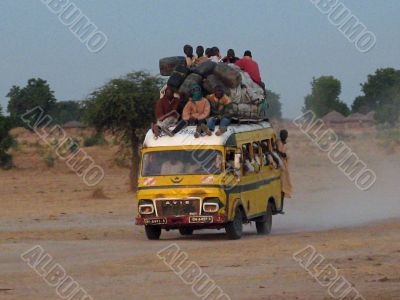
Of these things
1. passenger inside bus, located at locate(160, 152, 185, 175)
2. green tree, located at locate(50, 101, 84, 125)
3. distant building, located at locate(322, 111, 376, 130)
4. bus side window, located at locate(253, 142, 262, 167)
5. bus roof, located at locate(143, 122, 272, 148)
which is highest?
green tree, located at locate(50, 101, 84, 125)

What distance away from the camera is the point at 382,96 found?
11388 cm

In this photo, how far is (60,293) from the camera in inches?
604

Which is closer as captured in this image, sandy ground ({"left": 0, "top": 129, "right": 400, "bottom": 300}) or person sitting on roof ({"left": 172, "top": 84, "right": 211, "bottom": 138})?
sandy ground ({"left": 0, "top": 129, "right": 400, "bottom": 300})

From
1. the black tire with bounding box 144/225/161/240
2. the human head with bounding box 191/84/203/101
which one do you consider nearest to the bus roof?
the human head with bounding box 191/84/203/101

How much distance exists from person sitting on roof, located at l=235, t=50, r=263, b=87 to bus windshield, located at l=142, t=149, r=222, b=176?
13.5ft

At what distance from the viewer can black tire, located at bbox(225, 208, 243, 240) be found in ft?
79.6

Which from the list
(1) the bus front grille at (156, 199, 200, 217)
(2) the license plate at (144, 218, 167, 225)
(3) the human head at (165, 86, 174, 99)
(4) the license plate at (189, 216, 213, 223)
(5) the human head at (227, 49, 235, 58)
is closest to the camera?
(4) the license plate at (189, 216, 213, 223)

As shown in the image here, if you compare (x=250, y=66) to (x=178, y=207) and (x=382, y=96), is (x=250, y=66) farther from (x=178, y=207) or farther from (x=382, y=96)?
(x=382, y=96)

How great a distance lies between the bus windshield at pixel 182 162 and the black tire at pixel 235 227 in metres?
1.19

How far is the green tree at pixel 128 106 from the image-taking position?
41594 millimetres

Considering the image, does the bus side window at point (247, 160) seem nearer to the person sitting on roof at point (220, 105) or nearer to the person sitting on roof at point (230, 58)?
the person sitting on roof at point (220, 105)

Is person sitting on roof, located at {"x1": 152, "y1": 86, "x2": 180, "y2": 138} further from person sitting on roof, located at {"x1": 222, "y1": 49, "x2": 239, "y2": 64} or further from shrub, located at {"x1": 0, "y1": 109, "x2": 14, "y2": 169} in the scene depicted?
shrub, located at {"x1": 0, "y1": 109, "x2": 14, "y2": 169}

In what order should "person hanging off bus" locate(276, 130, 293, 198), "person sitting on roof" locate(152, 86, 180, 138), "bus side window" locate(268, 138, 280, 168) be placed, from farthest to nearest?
"person hanging off bus" locate(276, 130, 293, 198) < "bus side window" locate(268, 138, 280, 168) < "person sitting on roof" locate(152, 86, 180, 138)

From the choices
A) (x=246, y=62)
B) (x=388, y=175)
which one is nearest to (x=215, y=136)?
(x=246, y=62)
